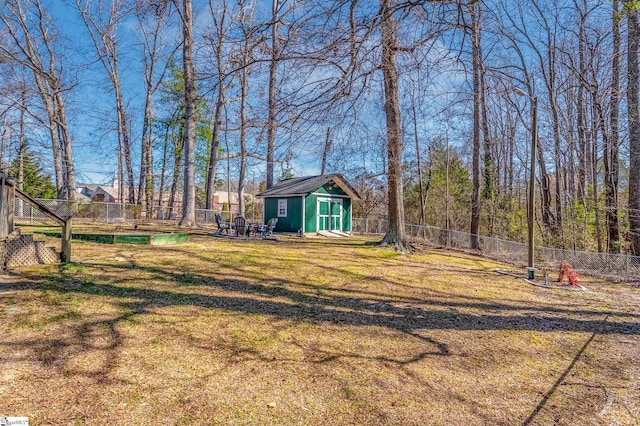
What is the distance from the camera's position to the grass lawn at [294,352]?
2.46 metres

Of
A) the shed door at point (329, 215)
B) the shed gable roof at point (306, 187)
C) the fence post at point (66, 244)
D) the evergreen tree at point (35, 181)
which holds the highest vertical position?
the evergreen tree at point (35, 181)

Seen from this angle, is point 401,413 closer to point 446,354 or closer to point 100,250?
point 446,354

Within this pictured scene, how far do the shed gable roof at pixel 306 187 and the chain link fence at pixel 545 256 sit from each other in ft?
14.9

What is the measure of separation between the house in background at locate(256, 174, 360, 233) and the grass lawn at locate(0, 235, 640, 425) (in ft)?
32.6

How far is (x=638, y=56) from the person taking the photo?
414 inches

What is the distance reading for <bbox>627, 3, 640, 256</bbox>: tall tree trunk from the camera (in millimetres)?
10203

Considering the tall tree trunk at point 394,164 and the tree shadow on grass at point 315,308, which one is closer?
the tree shadow on grass at point 315,308

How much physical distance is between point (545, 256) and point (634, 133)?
4.61 meters

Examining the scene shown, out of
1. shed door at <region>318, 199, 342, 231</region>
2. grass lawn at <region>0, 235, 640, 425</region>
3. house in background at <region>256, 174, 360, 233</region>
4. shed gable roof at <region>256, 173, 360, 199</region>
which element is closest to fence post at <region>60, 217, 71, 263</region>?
grass lawn at <region>0, 235, 640, 425</region>

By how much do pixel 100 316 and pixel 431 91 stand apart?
4636mm

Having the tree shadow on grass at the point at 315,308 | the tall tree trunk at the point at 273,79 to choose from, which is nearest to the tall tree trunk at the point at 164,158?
the tree shadow on grass at the point at 315,308

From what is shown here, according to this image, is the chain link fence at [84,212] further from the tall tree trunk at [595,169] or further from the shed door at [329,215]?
the tall tree trunk at [595,169]

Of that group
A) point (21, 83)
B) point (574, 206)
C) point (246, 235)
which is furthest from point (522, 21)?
point (21, 83)

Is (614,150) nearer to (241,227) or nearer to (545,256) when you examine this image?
(545,256)
